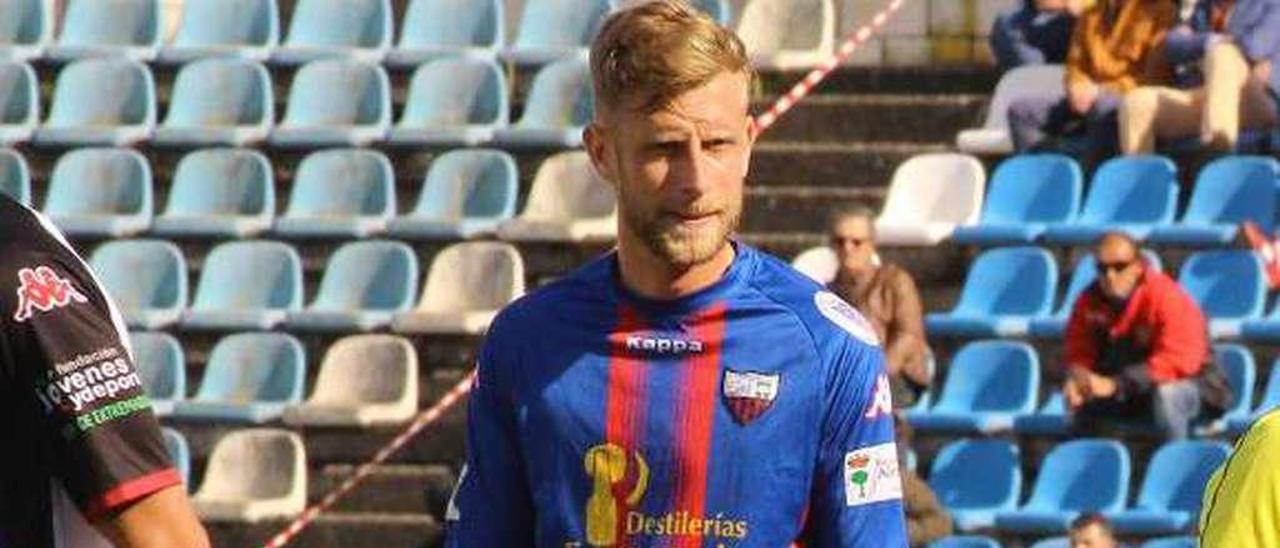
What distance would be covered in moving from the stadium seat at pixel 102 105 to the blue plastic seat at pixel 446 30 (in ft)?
3.64

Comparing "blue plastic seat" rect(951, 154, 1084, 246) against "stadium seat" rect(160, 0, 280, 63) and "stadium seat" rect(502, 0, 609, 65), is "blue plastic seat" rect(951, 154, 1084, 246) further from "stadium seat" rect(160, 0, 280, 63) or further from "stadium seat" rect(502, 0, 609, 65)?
"stadium seat" rect(160, 0, 280, 63)

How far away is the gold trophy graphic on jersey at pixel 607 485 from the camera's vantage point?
17.1 feet

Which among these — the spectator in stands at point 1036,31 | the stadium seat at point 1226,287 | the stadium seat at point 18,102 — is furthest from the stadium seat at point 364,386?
the stadium seat at point 1226,287

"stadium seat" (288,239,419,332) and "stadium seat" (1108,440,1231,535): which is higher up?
"stadium seat" (288,239,419,332)

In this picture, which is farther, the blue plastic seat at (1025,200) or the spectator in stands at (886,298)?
the blue plastic seat at (1025,200)

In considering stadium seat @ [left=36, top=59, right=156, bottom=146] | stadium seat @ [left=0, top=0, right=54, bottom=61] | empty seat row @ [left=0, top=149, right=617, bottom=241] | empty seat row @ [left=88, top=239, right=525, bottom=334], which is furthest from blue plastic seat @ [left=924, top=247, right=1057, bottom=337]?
stadium seat @ [left=0, top=0, right=54, bottom=61]

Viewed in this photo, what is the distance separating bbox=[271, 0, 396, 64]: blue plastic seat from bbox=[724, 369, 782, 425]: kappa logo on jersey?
13.0m

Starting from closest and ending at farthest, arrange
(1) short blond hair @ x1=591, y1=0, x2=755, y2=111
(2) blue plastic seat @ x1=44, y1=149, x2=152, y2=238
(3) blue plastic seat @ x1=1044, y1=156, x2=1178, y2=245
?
(1) short blond hair @ x1=591, y1=0, x2=755, y2=111
(3) blue plastic seat @ x1=1044, y1=156, x2=1178, y2=245
(2) blue plastic seat @ x1=44, y1=149, x2=152, y2=238

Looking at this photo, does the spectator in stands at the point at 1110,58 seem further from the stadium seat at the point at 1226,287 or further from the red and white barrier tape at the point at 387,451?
the red and white barrier tape at the point at 387,451

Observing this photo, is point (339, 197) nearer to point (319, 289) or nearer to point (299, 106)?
point (319, 289)

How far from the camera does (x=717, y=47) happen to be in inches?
198

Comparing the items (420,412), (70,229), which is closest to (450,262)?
(420,412)

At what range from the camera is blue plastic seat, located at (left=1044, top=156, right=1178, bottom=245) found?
1572 centimetres

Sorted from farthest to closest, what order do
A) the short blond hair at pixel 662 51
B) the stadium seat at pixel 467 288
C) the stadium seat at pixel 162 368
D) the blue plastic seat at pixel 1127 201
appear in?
the stadium seat at pixel 467 288 < the stadium seat at pixel 162 368 < the blue plastic seat at pixel 1127 201 < the short blond hair at pixel 662 51
